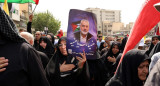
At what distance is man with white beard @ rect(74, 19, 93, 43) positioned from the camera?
10.8ft

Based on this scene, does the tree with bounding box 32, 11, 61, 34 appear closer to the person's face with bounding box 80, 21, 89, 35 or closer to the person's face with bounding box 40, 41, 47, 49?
the person's face with bounding box 40, 41, 47, 49

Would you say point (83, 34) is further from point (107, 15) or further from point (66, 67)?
point (107, 15)

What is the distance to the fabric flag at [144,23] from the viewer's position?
10.9 ft

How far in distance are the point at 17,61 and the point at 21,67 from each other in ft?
0.20

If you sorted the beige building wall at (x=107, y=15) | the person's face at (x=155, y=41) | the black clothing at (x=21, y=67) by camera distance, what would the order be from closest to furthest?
the black clothing at (x=21, y=67)
the person's face at (x=155, y=41)
the beige building wall at (x=107, y=15)

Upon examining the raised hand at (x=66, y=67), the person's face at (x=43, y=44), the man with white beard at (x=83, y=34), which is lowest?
the raised hand at (x=66, y=67)

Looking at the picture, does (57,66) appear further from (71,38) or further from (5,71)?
(5,71)

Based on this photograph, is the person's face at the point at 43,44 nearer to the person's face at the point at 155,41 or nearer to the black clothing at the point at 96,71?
the black clothing at the point at 96,71

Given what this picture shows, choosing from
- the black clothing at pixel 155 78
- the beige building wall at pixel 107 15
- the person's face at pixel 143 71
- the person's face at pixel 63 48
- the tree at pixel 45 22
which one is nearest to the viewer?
the black clothing at pixel 155 78

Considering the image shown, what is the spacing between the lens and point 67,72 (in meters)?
3.52

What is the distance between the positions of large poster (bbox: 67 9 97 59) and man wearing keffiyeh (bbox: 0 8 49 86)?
4.79 feet

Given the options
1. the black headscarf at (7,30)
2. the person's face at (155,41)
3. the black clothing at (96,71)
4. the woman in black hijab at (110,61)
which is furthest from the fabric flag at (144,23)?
the person's face at (155,41)

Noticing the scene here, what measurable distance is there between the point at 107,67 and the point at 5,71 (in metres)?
3.63

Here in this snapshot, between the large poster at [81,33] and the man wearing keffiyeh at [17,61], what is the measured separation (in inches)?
57.5
